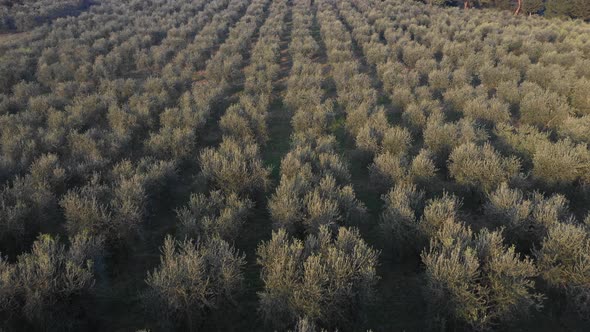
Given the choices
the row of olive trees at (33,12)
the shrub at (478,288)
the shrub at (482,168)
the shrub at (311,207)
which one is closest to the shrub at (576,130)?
the shrub at (482,168)

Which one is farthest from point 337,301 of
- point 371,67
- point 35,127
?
point 371,67

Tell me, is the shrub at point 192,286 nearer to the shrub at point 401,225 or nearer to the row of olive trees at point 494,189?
the shrub at point 401,225

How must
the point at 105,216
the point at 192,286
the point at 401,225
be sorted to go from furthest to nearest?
1. the point at 401,225
2. the point at 105,216
3. the point at 192,286

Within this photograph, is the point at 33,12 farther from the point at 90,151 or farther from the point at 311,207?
the point at 311,207

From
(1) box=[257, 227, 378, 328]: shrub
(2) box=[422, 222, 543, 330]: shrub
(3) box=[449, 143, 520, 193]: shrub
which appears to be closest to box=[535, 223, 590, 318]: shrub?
(2) box=[422, 222, 543, 330]: shrub

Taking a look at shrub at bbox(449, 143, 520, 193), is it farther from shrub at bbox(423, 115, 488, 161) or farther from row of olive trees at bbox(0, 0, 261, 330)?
row of olive trees at bbox(0, 0, 261, 330)

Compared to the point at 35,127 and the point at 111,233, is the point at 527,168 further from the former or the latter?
the point at 35,127

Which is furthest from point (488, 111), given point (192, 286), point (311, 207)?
point (192, 286)
